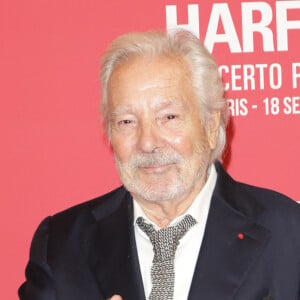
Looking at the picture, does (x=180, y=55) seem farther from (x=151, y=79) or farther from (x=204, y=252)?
(x=204, y=252)

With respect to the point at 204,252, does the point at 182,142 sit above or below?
above

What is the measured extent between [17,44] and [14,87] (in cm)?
13

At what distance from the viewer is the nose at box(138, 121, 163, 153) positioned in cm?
181

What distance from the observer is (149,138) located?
1812 millimetres

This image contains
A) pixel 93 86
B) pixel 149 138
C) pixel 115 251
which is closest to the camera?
pixel 149 138

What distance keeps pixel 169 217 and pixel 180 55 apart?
411mm

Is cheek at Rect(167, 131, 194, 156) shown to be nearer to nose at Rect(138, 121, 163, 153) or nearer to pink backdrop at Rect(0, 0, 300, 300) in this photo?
nose at Rect(138, 121, 163, 153)

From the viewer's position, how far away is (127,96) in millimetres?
1854

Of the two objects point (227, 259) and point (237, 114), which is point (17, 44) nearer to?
point (237, 114)

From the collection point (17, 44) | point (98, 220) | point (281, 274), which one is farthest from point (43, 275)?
point (17, 44)

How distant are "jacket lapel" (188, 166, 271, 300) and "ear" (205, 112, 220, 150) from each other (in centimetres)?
14

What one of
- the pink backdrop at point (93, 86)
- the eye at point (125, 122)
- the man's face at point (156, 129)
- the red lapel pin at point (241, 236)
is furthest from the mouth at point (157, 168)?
the pink backdrop at point (93, 86)

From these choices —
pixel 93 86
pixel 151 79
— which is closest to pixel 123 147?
pixel 151 79

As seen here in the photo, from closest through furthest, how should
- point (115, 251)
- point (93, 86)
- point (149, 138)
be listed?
1. point (149, 138)
2. point (115, 251)
3. point (93, 86)
